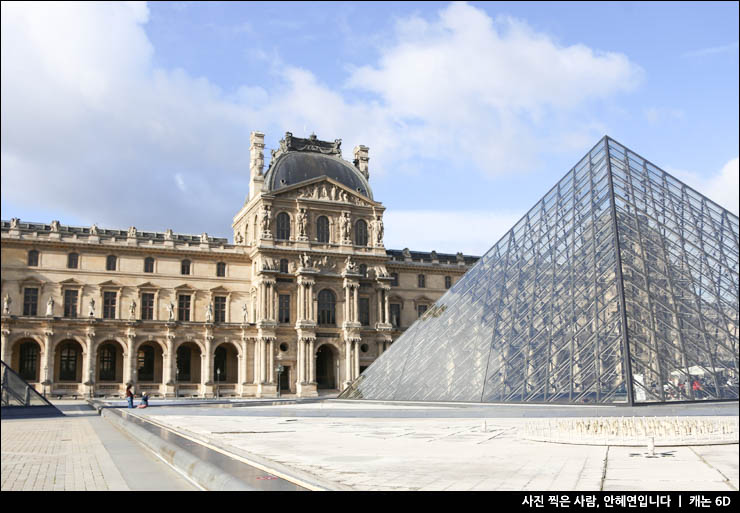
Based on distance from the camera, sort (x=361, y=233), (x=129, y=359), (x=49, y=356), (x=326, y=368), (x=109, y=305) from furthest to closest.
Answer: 1. (x=361, y=233)
2. (x=326, y=368)
3. (x=109, y=305)
4. (x=129, y=359)
5. (x=49, y=356)

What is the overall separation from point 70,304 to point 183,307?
768 cm

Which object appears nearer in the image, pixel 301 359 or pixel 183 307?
pixel 301 359

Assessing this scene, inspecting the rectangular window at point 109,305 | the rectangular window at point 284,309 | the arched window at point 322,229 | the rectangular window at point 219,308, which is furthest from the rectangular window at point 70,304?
the arched window at point 322,229

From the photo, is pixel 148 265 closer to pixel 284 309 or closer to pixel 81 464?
pixel 284 309

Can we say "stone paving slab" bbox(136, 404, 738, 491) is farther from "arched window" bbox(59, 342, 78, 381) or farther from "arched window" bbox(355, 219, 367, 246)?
"arched window" bbox(355, 219, 367, 246)

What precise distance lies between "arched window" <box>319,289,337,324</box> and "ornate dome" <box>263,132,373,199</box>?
867 cm

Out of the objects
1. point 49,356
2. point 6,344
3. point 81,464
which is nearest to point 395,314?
point 49,356

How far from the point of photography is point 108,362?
2060 inches

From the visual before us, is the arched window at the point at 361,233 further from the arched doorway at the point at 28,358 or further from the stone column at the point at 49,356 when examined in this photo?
the arched doorway at the point at 28,358

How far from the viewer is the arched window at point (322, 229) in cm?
5666

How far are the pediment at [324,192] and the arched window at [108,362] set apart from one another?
53.3 feet
